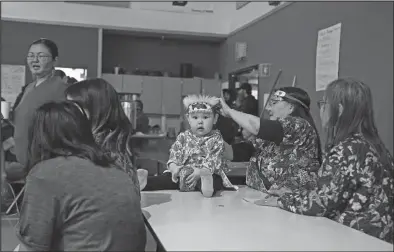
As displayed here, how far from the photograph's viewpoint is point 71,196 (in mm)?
1318

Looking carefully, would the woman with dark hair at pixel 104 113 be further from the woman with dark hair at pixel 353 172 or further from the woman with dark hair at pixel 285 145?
the woman with dark hair at pixel 353 172

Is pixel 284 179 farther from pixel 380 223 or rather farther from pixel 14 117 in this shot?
pixel 14 117

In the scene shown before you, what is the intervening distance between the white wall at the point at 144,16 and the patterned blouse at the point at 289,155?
4619mm

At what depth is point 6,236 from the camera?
120 inches

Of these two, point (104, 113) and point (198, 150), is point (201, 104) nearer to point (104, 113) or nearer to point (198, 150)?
point (198, 150)

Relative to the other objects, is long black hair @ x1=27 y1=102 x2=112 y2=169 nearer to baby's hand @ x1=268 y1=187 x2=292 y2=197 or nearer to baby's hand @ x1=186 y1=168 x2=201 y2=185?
baby's hand @ x1=186 y1=168 x2=201 y2=185

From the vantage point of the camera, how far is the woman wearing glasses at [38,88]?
2.74 meters

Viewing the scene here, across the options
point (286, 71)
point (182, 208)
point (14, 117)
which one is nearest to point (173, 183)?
point (182, 208)

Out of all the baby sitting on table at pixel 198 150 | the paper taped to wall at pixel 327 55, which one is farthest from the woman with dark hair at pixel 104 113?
the paper taped to wall at pixel 327 55

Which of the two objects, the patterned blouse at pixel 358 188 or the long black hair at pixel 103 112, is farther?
the long black hair at pixel 103 112

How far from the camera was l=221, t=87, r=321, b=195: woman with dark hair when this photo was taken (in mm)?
2182

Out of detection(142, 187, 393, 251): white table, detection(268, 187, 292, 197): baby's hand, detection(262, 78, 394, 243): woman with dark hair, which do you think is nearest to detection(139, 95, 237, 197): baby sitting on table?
detection(268, 187, 292, 197): baby's hand

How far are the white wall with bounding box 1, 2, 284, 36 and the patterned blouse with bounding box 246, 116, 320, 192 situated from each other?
15.2 ft

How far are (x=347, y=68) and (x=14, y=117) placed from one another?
3229mm
